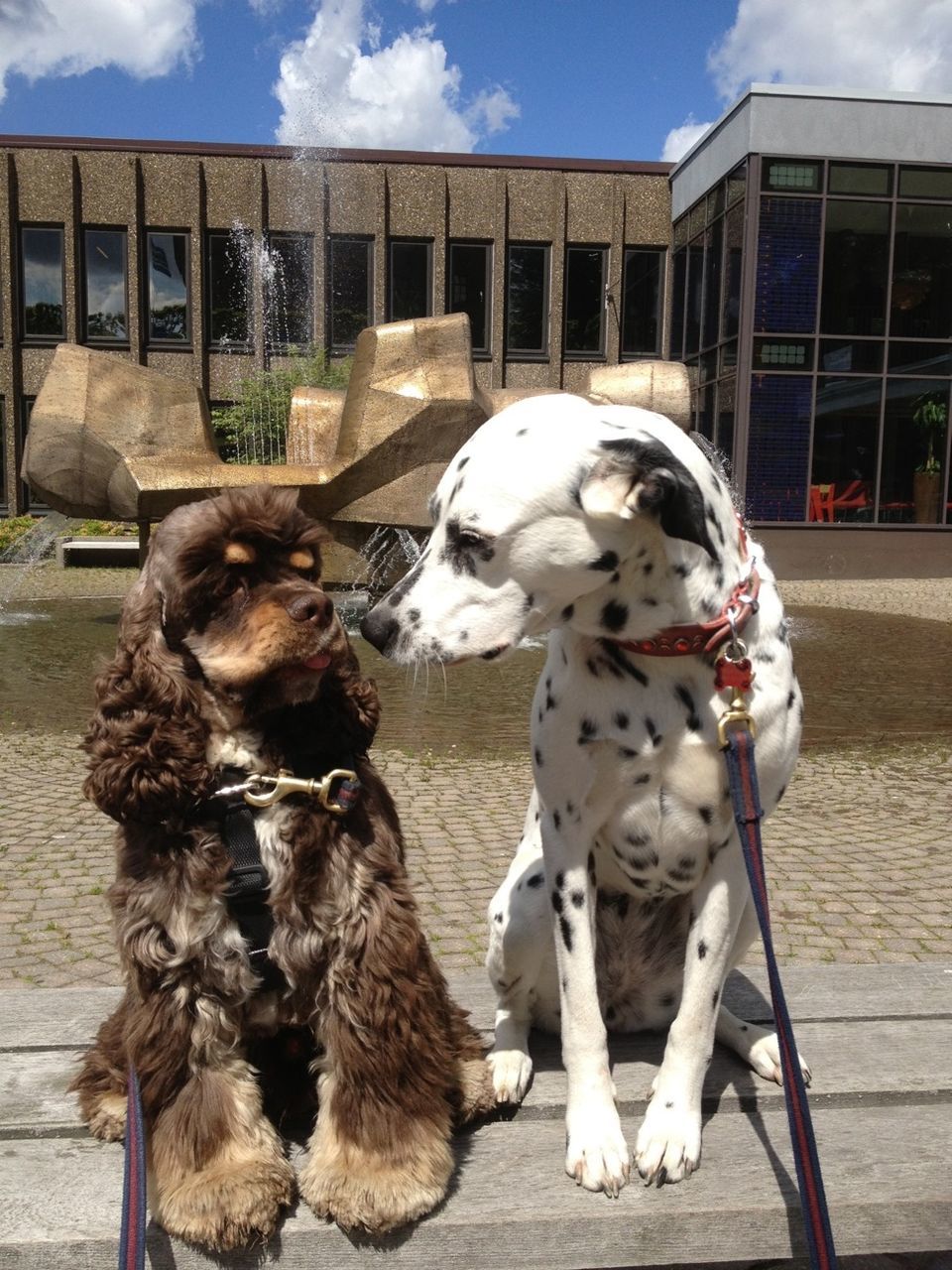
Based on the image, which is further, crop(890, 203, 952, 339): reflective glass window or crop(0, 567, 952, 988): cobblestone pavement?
crop(890, 203, 952, 339): reflective glass window

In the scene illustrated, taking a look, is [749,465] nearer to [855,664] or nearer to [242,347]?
[855,664]

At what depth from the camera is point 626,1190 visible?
223 cm

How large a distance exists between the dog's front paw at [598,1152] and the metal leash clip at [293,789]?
856 mm

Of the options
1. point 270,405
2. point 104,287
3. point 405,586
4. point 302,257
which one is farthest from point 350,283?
point 405,586

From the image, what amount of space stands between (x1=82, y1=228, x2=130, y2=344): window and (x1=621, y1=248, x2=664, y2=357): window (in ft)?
48.4

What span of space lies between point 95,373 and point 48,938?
1108 centimetres

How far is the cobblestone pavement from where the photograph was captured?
4859 mm

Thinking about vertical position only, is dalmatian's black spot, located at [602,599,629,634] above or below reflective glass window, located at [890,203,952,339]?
below

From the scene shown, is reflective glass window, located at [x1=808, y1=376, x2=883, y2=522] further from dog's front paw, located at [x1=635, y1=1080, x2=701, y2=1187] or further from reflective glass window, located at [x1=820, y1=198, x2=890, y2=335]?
dog's front paw, located at [x1=635, y1=1080, x2=701, y2=1187]

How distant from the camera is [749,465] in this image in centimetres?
2444

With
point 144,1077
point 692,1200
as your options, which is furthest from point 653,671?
point 144,1077

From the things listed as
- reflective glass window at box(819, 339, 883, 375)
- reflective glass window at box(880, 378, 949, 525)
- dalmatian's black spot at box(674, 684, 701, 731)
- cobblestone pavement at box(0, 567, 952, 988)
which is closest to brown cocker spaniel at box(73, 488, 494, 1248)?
dalmatian's black spot at box(674, 684, 701, 731)

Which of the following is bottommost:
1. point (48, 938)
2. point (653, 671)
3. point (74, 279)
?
point (48, 938)

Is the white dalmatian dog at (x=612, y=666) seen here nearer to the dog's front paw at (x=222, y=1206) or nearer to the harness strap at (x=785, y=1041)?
the harness strap at (x=785, y=1041)
